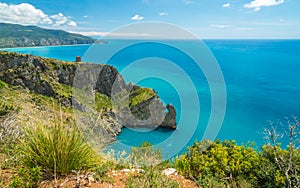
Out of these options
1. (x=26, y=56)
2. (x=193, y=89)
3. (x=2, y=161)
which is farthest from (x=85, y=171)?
(x=193, y=89)

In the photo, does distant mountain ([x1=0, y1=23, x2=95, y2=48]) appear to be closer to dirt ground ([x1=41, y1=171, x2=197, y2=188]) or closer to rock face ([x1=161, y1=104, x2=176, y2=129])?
rock face ([x1=161, y1=104, x2=176, y2=129])

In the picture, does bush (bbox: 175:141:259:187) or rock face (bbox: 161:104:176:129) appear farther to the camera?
rock face (bbox: 161:104:176:129)

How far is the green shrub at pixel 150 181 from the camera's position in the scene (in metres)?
2.40

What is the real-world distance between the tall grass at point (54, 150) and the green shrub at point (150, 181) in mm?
640

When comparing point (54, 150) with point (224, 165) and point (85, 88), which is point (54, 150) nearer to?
point (224, 165)

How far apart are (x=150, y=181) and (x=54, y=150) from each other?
1154 mm

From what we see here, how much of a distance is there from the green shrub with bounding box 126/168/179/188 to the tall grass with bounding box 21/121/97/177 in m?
0.64

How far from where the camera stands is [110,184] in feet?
7.97

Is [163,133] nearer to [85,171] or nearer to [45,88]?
[45,88]

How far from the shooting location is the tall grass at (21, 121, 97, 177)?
231 centimetres

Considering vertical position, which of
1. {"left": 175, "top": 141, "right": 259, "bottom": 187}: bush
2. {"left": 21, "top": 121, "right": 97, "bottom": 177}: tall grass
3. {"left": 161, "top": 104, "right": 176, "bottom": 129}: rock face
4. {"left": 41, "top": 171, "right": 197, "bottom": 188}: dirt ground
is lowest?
{"left": 161, "top": 104, "right": 176, "bottom": 129}: rock face

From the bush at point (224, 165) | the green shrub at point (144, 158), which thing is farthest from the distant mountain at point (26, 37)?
the bush at point (224, 165)

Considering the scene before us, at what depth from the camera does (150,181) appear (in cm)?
A: 249

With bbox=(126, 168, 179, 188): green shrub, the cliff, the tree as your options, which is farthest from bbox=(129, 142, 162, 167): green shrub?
the cliff
